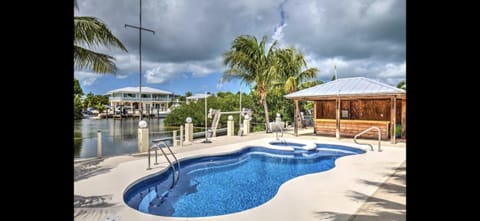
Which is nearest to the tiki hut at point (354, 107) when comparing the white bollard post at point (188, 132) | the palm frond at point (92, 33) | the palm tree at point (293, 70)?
the palm tree at point (293, 70)

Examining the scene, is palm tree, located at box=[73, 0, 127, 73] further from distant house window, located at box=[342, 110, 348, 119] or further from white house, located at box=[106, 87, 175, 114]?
white house, located at box=[106, 87, 175, 114]

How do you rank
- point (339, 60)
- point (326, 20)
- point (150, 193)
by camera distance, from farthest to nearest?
point (339, 60) < point (326, 20) < point (150, 193)

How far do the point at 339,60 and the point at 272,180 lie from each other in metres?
14.0

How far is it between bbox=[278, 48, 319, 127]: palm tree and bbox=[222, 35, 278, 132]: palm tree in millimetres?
666

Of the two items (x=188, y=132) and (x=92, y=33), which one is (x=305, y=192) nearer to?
(x=92, y=33)

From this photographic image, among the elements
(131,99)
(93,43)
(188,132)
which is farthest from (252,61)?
(131,99)

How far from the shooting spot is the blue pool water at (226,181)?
5.23 metres

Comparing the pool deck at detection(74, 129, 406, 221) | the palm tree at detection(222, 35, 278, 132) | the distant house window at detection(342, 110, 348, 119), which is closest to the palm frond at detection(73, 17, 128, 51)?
the pool deck at detection(74, 129, 406, 221)

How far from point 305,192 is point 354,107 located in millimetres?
9952

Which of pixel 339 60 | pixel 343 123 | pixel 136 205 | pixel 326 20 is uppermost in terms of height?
pixel 326 20

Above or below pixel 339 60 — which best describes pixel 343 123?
below
